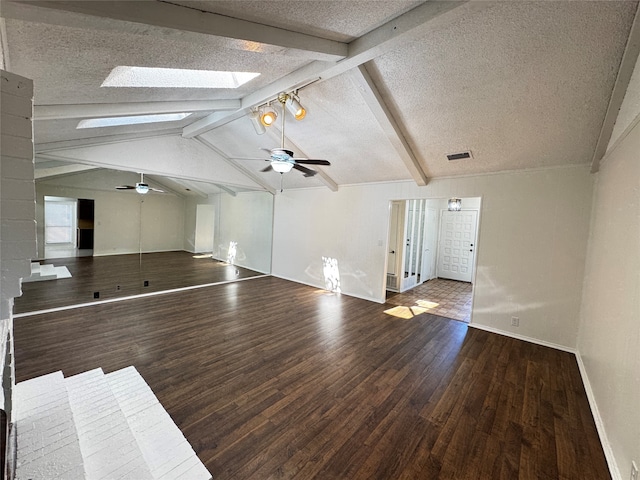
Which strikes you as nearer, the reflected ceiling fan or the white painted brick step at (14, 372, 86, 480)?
the white painted brick step at (14, 372, 86, 480)

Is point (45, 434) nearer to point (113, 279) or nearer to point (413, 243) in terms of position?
point (113, 279)

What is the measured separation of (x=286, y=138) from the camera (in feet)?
15.6

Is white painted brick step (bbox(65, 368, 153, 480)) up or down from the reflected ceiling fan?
down

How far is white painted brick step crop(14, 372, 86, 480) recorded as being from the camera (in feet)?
4.47

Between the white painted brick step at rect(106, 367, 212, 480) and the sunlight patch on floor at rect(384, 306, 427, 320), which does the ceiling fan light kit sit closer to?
the white painted brick step at rect(106, 367, 212, 480)

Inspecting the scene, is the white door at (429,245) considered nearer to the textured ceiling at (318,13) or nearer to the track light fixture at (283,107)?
the track light fixture at (283,107)

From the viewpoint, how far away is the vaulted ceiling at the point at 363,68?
1.62 m

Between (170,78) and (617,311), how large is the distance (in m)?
4.49

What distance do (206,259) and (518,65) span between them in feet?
21.9

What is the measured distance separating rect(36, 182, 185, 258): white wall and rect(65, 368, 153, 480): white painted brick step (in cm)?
363

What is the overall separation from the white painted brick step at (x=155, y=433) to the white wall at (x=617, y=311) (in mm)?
2648

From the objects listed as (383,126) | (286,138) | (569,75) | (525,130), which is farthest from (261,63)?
(525,130)

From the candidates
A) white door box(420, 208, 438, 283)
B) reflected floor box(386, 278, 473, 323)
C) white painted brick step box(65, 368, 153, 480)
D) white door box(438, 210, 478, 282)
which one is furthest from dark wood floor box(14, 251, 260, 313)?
white door box(438, 210, 478, 282)

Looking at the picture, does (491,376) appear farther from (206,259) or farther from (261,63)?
(206,259)
